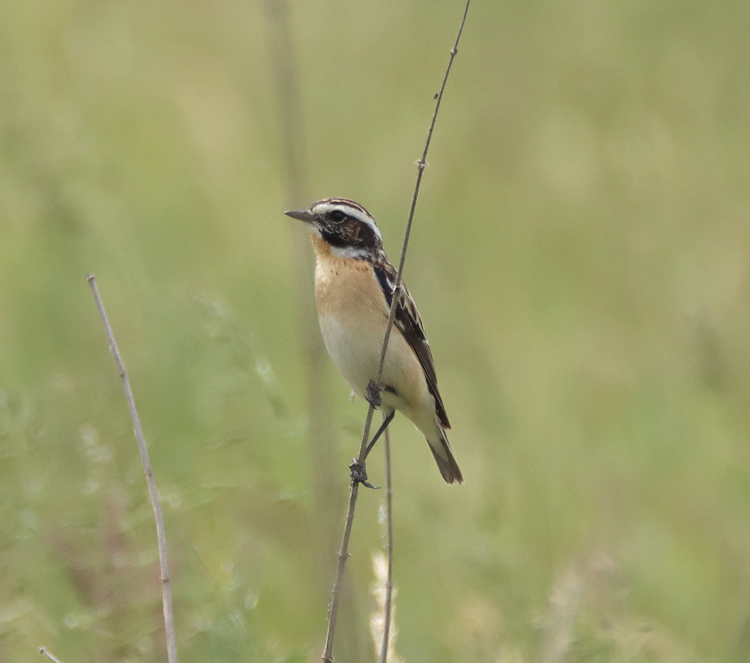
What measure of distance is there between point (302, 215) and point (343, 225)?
0.25 metres

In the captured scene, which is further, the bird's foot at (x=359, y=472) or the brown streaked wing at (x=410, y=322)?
the brown streaked wing at (x=410, y=322)

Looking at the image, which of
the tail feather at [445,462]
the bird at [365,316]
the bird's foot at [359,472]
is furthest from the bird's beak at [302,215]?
the tail feather at [445,462]

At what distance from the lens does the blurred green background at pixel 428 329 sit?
4.27 m

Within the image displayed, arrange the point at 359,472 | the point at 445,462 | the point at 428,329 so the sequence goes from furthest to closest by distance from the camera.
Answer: the point at 428,329 → the point at 445,462 → the point at 359,472

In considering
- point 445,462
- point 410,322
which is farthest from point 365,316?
point 445,462

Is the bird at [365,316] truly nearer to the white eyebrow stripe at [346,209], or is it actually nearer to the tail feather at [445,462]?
the white eyebrow stripe at [346,209]

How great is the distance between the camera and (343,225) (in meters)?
4.94

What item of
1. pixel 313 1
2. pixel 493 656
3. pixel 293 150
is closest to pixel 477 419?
pixel 493 656

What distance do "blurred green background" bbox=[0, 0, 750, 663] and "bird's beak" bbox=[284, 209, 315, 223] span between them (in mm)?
514

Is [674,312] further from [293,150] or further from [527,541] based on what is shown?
[293,150]

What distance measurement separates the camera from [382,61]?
10109 mm

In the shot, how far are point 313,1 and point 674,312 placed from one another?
221 inches

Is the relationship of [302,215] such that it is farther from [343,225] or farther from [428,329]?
[428,329]

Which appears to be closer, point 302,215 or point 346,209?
point 302,215
